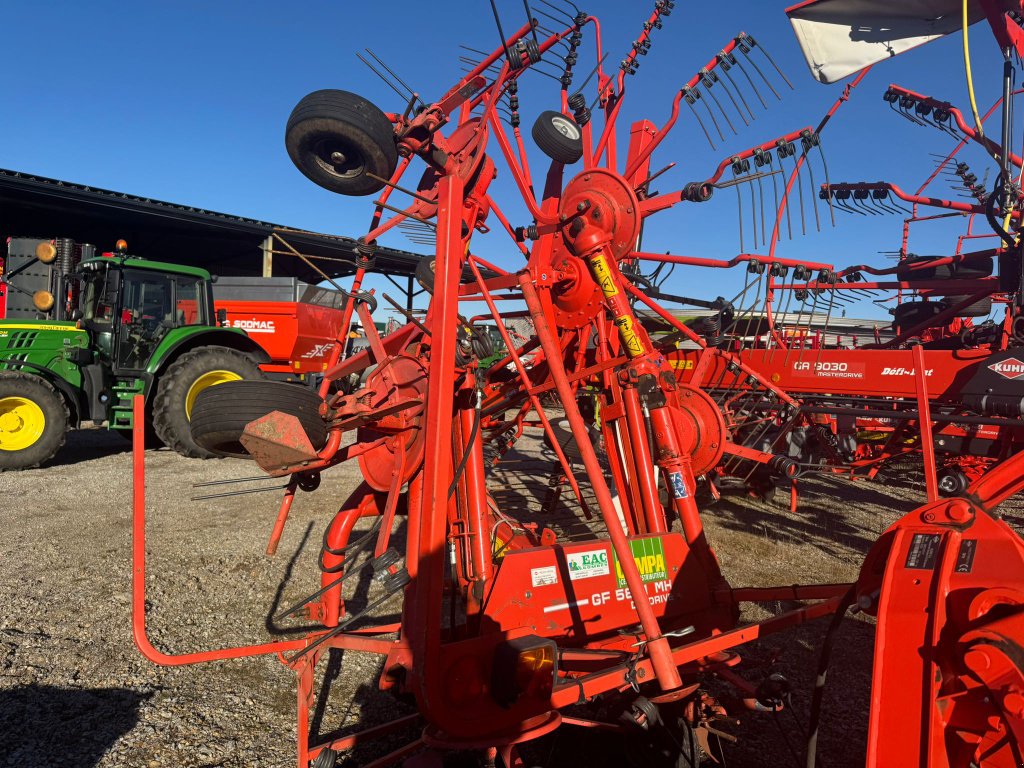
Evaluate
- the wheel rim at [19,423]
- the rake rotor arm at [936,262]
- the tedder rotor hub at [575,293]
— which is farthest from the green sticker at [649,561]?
the wheel rim at [19,423]

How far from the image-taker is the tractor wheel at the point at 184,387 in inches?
332

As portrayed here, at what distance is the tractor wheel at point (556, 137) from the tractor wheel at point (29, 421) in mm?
7520

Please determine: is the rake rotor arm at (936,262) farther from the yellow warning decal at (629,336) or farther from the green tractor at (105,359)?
the green tractor at (105,359)

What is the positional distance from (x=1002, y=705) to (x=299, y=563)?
4.50 m

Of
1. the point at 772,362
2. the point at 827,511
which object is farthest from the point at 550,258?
the point at 827,511

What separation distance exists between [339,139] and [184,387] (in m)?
7.48

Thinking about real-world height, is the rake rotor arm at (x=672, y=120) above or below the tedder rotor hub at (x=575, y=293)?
above

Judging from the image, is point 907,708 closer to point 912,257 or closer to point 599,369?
point 599,369

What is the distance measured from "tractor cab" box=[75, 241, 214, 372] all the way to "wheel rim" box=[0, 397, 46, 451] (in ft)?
3.55

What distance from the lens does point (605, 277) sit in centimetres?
308

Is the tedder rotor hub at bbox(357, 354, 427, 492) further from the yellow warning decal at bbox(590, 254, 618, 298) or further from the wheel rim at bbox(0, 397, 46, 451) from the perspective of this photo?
the wheel rim at bbox(0, 397, 46, 451)

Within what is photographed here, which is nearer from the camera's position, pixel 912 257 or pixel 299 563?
pixel 299 563

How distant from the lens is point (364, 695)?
3057 millimetres

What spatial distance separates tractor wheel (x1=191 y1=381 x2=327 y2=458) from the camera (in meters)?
2.27
